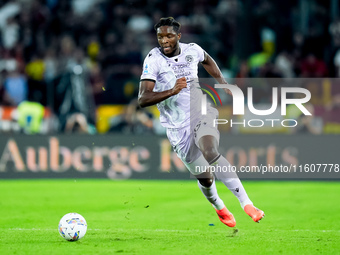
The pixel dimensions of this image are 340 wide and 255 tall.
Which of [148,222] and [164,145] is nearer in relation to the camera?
[148,222]

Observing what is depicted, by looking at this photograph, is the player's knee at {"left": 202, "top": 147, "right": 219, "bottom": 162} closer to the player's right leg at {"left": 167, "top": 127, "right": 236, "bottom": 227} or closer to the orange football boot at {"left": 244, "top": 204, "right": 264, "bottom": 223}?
the player's right leg at {"left": 167, "top": 127, "right": 236, "bottom": 227}

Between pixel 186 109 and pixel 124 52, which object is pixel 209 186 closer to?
pixel 186 109

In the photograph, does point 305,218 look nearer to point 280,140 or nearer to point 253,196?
point 253,196

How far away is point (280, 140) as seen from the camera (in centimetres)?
1464

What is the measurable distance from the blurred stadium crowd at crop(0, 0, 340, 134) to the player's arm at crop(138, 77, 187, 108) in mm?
6067

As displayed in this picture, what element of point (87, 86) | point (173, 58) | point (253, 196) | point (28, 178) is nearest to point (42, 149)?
point (28, 178)

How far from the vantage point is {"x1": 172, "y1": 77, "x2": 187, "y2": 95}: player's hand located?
8047mm

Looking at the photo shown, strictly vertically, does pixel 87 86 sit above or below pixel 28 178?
above

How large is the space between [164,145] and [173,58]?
650 cm

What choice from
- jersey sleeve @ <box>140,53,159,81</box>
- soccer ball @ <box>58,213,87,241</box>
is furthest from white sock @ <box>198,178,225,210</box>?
soccer ball @ <box>58,213,87,241</box>

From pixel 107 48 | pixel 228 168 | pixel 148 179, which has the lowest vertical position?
pixel 148 179

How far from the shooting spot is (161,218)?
33.7 feet

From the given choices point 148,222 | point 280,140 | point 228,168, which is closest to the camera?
point 228,168

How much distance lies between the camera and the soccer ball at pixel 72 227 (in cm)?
785
